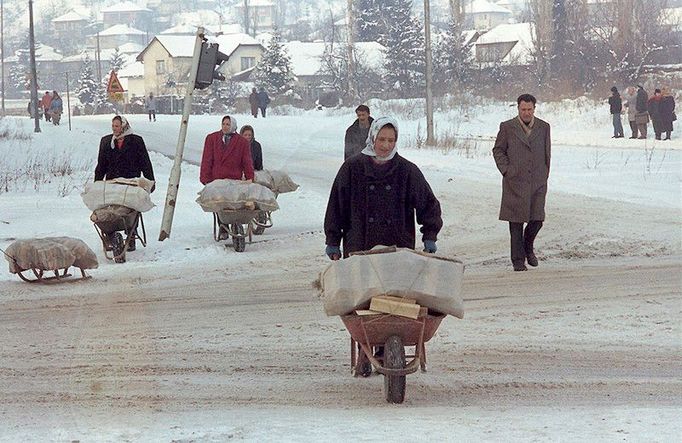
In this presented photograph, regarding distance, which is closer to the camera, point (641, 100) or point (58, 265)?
point (58, 265)

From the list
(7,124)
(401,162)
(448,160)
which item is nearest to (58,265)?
(401,162)

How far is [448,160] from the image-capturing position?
30375mm

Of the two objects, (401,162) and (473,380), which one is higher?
(401,162)

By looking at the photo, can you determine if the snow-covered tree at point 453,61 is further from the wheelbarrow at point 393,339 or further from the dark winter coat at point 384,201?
the wheelbarrow at point 393,339

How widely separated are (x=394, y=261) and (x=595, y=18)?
6508cm

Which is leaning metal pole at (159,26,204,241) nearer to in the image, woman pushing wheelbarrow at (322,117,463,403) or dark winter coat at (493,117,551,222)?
dark winter coat at (493,117,551,222)

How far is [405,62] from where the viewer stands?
81.2 meters

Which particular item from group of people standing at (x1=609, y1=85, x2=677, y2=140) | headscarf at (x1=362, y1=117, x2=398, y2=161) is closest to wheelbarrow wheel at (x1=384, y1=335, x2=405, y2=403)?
headscarf at (x1=362, y1=117, x2=398, y2=161)

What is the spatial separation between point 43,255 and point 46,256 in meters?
0.03

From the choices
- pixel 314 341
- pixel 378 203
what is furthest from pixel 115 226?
pixel 378 203

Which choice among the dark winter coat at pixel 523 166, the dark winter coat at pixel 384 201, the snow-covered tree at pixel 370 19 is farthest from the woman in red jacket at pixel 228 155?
the snow-covered tree at pixel 370 19

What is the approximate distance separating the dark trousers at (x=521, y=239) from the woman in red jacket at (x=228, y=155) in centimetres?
404

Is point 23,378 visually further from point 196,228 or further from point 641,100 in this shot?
point 641,100

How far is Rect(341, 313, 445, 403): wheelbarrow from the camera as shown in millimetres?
7301
